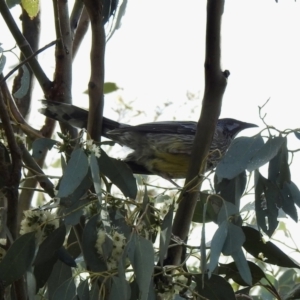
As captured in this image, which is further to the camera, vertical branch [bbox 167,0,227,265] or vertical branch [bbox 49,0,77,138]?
vertical branch [bbox 49,0,77,138]

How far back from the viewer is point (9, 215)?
2523mm

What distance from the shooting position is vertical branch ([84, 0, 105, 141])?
2812 mm

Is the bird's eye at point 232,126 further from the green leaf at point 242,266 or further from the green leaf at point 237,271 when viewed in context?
the green leaf at point 242,266

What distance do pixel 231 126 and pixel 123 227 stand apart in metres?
3.10

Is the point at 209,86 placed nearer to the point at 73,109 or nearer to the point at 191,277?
the point at 191,277

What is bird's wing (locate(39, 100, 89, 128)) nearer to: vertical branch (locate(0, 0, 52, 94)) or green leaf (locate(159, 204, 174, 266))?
vertical branch (locate(0, 0, 52, 94))

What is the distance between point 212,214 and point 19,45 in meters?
1.11

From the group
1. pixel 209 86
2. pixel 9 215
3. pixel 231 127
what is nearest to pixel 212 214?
pixel 209 86

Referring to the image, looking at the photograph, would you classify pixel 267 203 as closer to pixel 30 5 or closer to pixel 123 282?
pixel 123 282

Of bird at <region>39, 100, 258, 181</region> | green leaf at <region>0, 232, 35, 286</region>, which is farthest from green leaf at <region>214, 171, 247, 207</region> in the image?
bird at <region>39, 100, 258, 181</region>

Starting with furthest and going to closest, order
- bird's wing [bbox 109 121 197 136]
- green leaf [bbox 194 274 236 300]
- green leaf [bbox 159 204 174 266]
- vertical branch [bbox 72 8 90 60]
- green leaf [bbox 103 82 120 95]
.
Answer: bird's wing [bbox 109 121 197 136]
green leaf [bbox 103 82 120 95]
vertical branch [bbox 72 8 90 60]
green leaf [bbox 194 274 236 300]
green leaf [bbox 159 204 174 266]

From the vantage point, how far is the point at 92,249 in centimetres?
243

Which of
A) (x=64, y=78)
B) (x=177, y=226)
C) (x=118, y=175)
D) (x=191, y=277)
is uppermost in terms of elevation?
(x=64, y=78)

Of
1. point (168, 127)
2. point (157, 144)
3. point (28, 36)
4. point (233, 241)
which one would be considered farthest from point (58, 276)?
point (168, 127)
